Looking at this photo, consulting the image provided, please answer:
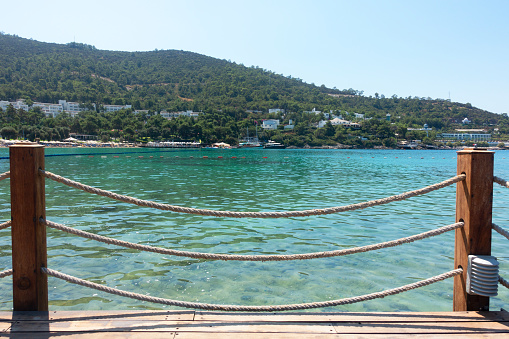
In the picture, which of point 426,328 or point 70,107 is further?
point 70,107

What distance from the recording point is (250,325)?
2635 millimetres

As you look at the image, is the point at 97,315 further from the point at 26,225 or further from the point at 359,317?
the point at 359,317

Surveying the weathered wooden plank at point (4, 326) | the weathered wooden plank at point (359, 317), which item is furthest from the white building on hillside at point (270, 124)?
the weathered wooden plank at point (4, 326)

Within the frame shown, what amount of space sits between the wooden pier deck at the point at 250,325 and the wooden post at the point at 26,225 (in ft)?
0.47

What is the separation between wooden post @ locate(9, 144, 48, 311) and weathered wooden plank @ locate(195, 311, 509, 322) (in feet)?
4.18

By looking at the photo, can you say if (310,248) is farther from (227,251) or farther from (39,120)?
(39,120)

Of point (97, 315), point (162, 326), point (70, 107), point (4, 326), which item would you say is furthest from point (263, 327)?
point (70, 107)

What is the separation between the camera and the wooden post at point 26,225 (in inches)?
108

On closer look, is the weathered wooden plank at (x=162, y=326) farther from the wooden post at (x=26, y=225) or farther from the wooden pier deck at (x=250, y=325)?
the wooden post at (x=26, y=225)

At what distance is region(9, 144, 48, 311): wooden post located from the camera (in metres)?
2.74

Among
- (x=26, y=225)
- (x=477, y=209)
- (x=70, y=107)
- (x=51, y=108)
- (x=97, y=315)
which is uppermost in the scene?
(x=70, y=107)

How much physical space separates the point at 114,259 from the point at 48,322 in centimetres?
426

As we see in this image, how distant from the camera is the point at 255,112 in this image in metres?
190

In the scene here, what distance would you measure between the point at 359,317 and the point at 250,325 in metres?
0.83
